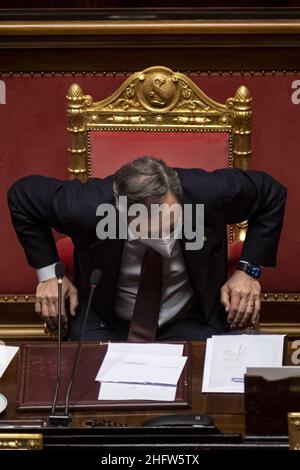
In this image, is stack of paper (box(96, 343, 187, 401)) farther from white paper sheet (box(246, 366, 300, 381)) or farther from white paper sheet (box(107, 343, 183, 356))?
white paper sheet (box(246, 366, 300, 381))

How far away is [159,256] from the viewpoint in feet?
8.87

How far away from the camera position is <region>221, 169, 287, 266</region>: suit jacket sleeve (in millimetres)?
2762

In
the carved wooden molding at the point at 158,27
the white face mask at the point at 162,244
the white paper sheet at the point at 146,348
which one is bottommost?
the white paper sheet at the point at 146,348

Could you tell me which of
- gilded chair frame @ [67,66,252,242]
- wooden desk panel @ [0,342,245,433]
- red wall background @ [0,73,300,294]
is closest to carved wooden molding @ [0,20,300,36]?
red wall background @ [0,73,300,294]

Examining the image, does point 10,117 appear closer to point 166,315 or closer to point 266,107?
point 266,107

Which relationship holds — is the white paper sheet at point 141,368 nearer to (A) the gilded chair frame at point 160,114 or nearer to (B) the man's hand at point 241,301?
(B) the man's hand at point 241,301

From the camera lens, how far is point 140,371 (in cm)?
229

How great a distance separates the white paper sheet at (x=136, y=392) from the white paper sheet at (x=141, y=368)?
0.02 m

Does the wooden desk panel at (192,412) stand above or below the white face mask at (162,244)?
below

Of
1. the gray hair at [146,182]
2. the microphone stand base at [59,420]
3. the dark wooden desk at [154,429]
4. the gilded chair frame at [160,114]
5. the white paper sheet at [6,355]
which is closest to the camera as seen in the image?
the dark wooden desk at [154,429]

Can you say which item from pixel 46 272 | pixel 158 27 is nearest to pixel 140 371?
pixel 46 272

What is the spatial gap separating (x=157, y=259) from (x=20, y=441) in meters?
0.94

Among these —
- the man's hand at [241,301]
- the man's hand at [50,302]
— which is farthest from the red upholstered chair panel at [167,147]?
the man's hand at [241,301]

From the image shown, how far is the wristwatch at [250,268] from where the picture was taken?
274 cm
